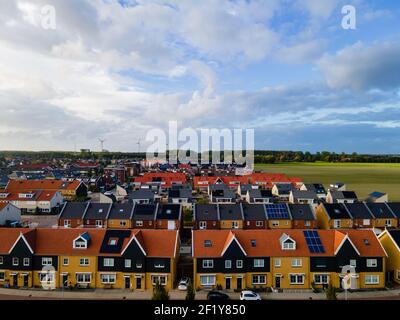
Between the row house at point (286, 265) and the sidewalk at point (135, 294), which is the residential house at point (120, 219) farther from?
the row house at point (286, 265)

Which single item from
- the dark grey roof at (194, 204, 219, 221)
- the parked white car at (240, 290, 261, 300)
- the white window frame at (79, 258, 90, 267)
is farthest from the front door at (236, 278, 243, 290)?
the dark grey roof at (194, 204, 219, 221)

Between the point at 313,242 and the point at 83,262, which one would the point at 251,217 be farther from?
the point at 83,262

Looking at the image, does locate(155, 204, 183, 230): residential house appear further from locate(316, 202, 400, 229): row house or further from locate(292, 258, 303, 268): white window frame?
locate(316, 202, 400, 229): row house

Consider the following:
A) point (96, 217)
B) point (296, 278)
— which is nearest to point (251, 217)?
point (296, 278)

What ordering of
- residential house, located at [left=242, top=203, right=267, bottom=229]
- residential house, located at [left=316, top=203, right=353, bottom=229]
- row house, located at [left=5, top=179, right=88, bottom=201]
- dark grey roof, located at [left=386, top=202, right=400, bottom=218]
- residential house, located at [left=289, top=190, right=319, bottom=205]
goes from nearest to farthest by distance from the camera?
residential house, located at [left=242, top=203, right=267, bottom=229] < residential house, located at [left=316, top=203, right=353, bottom=229] < dark grey roof, located at [left=386, top=202, right=400, bottom=218] < row house, located at [left=5, top=179, right=88, bottom=201] < residential house, located at [left=289, top=190, right=319, bottom=205]

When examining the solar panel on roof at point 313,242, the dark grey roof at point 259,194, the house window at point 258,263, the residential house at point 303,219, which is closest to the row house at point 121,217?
the residential house at point 303,219
